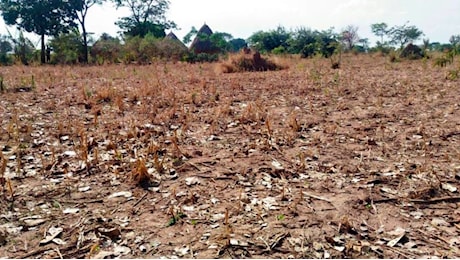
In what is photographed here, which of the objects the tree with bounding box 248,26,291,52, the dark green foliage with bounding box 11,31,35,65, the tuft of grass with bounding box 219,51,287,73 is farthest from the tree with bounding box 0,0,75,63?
the tuft of grass with bounding box 219,51,287,73

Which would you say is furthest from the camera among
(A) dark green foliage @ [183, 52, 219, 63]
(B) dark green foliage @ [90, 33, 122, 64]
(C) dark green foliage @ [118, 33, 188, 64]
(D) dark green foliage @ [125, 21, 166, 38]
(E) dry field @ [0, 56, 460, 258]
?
(D) dark green foliage @ [125, 21, 166, 38]

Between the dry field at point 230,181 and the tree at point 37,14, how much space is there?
65.1 ft

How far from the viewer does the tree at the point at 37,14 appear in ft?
68.2

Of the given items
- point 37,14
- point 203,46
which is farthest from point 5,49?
point 203,46

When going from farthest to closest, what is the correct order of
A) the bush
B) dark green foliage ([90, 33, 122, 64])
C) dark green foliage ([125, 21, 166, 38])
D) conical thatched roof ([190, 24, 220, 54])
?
dark green foliage ([125, 21, 166, 38])
conical thatched roof ([190, 24, 220, 54])
the bush
dark green foliage ([90, 33, 122, 64])

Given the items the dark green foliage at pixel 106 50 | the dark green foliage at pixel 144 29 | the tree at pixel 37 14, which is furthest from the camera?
the dark green foliage at pixel 144 29

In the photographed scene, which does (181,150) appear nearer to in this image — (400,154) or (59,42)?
(400,154)

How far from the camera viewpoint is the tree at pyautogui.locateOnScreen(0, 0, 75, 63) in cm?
2080

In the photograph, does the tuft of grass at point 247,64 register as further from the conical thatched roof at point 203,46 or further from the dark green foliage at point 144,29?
the dark green foliage at point 144,29

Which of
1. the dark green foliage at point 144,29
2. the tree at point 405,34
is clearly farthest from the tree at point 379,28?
the dark green foliage at point 144,29

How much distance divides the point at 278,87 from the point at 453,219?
463 centimetres

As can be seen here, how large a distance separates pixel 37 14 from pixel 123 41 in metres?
6.98

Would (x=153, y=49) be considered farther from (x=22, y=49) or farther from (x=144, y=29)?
(x=144, y=29)

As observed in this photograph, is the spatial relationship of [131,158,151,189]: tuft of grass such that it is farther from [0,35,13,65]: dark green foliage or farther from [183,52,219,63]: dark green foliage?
[0,35,13,65]: dark green foliage
